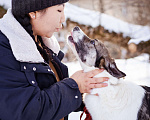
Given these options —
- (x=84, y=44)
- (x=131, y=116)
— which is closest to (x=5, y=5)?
(x=84, y=44)

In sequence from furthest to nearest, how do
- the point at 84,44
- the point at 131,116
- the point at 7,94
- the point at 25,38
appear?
the point at 84,44 < the point at 131,116 < the point at 25,38 < the point at 7,94

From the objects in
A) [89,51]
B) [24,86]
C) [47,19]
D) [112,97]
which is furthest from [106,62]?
[24,86]

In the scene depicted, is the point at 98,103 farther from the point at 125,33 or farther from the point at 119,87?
the point at 125,33

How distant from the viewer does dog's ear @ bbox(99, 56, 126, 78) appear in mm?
1910

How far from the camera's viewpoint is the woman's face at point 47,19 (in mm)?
1729

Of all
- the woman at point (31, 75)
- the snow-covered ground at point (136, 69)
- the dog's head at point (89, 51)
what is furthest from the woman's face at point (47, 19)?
the snow-covered ground at point (136, 69)

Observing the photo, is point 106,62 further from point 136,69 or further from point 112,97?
point 136,69

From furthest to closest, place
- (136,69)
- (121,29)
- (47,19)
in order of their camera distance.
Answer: (121,29) < (136,69) < (47,19)

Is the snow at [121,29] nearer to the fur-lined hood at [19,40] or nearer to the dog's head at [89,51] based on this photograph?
the dog's head at [89,51]

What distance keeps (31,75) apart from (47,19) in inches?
21.3

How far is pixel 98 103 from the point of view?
193cm

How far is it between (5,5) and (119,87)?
2951 millimetres

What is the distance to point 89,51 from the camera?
214 centimetres

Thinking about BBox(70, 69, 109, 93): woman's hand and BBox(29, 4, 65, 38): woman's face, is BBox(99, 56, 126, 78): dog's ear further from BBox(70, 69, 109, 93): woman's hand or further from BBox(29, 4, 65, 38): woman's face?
BBox(29, 4, 65, 38): woman's face
